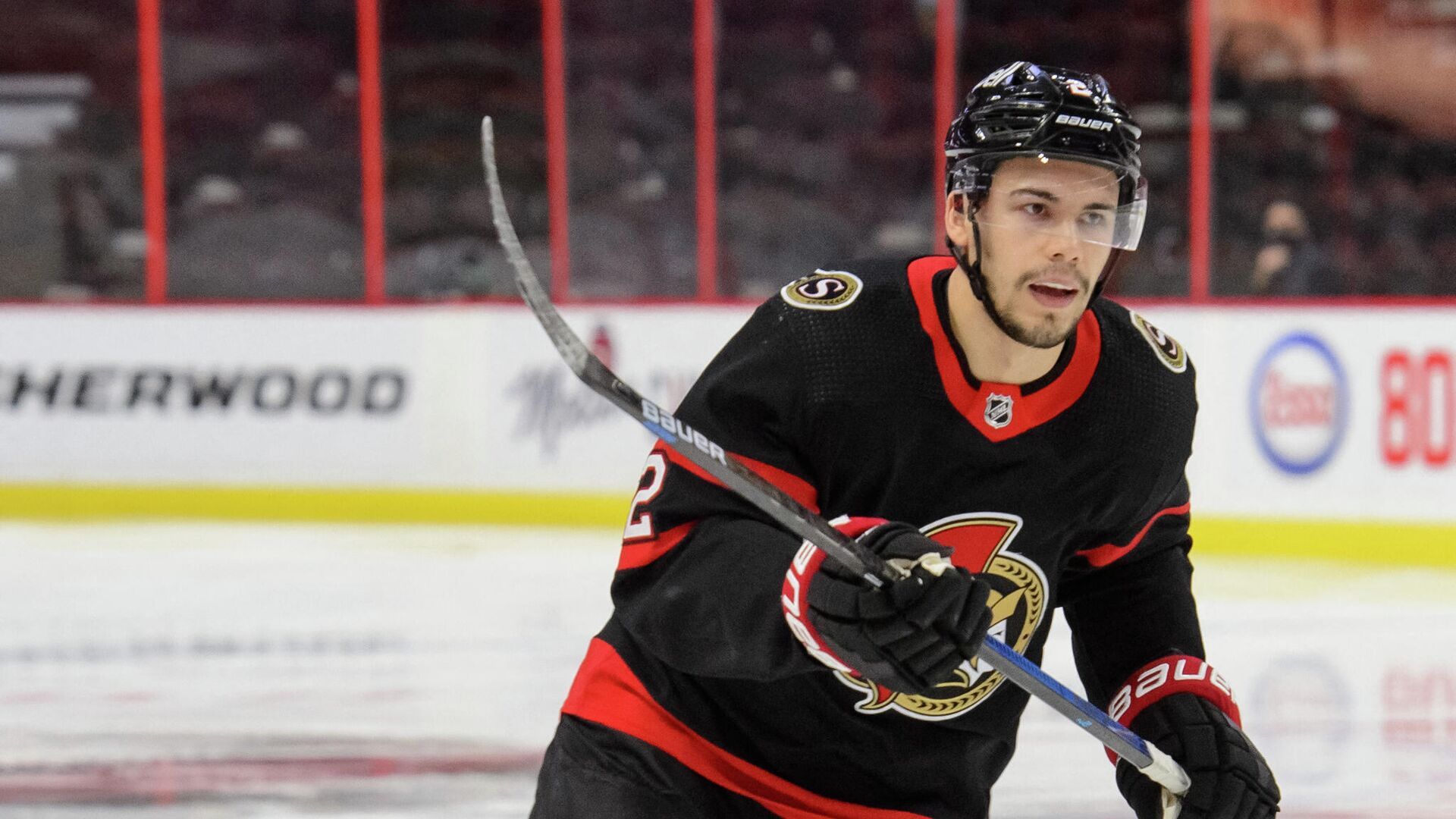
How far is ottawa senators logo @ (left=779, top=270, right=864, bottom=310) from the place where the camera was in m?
1.71

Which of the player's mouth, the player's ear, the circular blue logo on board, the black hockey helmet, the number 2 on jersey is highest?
the black hockey helmet

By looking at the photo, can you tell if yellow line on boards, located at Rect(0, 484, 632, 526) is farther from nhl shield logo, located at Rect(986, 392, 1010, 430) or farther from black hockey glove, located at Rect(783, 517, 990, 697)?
black hockey glove, located at Rect(783, 517, 990, 697)

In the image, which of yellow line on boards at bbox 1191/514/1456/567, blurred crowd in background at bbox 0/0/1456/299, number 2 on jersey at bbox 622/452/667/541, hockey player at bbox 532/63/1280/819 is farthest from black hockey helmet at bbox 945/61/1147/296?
blurred crowd in background at bbox 0/0/1456/299

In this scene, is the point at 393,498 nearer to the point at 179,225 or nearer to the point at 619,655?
the point at 179,225

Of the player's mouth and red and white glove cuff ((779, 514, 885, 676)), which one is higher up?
the player's mouth

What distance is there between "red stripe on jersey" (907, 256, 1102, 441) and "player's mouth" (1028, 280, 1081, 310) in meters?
A: 0.08

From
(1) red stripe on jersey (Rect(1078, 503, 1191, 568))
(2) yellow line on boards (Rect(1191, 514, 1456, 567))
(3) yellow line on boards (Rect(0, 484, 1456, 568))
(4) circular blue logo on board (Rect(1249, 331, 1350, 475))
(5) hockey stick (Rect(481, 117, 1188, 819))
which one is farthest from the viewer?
(3) yellow line on boards (Rect(0, 484, 1456, 568))

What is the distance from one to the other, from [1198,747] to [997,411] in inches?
14.7

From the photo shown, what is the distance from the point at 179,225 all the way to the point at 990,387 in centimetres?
643

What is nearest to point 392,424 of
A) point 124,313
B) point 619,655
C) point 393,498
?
point 393,498

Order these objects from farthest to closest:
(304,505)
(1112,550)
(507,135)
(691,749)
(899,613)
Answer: (507,135), (304,505), (1112,550), (691,749), (899,613)

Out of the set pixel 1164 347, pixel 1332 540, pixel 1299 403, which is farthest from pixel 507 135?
pixel 1164 347

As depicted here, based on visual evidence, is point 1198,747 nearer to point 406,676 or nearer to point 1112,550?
point 1112,550

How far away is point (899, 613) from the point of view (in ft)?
4.78
